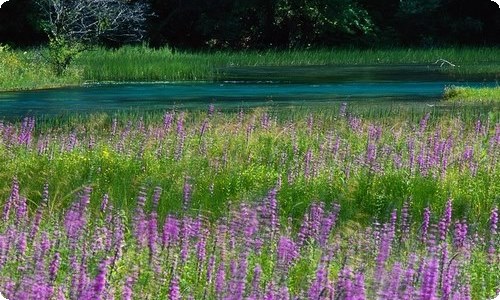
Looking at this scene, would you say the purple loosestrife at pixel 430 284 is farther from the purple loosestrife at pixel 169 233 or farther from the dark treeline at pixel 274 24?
the dark treeline at pixel 274 24

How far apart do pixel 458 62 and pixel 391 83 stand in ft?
44.4

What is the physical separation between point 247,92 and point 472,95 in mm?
7691

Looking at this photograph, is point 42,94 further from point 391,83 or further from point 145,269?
point 145,269

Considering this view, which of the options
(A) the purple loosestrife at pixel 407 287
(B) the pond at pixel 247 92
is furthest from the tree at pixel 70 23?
(A) the purple loosestrife at pixel 407 287

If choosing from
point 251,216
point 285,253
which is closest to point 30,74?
point 251,216

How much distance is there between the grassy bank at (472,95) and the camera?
23.7 metres

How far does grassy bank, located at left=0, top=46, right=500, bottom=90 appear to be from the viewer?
32344 millimetres

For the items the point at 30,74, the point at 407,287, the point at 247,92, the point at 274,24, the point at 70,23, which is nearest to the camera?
the point at 407,287

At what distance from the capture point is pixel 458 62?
45.5m

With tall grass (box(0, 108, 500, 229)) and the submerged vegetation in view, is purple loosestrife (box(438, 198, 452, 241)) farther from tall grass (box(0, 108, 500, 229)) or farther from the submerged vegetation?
tall grass (box(0, 108, 500, 229))

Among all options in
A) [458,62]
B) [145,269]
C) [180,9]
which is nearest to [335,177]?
[145,269]

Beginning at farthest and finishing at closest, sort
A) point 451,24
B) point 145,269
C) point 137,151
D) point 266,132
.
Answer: point 451,24
point 266,132
point 137,151
point 145,269

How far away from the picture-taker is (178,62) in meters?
38.9

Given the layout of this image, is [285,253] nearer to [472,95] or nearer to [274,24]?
[472,95]
